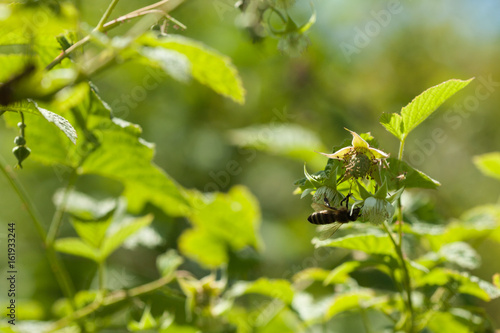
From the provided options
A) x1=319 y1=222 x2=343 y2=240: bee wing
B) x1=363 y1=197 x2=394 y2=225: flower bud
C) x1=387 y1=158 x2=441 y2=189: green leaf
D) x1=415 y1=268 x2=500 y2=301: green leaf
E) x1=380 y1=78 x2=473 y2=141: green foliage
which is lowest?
x1=415 y1=268 x2=500 y2=301: green leaf

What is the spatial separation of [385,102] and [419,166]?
53 cm

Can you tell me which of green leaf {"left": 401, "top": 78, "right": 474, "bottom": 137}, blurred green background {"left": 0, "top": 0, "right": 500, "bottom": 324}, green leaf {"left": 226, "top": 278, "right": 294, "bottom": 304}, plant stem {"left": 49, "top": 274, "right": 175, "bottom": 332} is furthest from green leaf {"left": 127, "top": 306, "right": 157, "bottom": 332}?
blurred green background {"left": 0, "top": 0, "right": 500, "bottom": 324}

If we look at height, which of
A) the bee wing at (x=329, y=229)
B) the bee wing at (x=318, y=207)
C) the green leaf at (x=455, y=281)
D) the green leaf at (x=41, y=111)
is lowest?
the green leaf at (x=455, y=281)

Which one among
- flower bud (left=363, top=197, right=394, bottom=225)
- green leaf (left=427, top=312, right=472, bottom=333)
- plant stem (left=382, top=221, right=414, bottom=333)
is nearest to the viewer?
flower bud (left=363, top=197, right=394, bottom=225)

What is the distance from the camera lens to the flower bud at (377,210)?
945 mm

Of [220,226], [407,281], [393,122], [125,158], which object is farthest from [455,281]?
[125,158]

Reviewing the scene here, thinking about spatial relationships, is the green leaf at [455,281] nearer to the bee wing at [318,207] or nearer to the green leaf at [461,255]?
the green leaf at [461,255]

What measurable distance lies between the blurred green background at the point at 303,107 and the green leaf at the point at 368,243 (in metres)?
1.61

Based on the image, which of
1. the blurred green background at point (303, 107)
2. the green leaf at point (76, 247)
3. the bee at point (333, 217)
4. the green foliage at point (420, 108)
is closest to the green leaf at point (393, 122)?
the green foliage at point (420, 108)

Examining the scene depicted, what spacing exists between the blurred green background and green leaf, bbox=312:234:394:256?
1.61m

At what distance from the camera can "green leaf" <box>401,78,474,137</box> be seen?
40.9 inches

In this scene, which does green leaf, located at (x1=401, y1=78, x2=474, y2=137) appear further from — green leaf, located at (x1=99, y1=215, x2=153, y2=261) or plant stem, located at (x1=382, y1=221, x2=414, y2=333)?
green leaf, located at (x1=99, y1=215, x2=153, y2=261)

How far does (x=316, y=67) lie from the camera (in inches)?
147

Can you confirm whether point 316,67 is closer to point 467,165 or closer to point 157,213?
point 467,165
